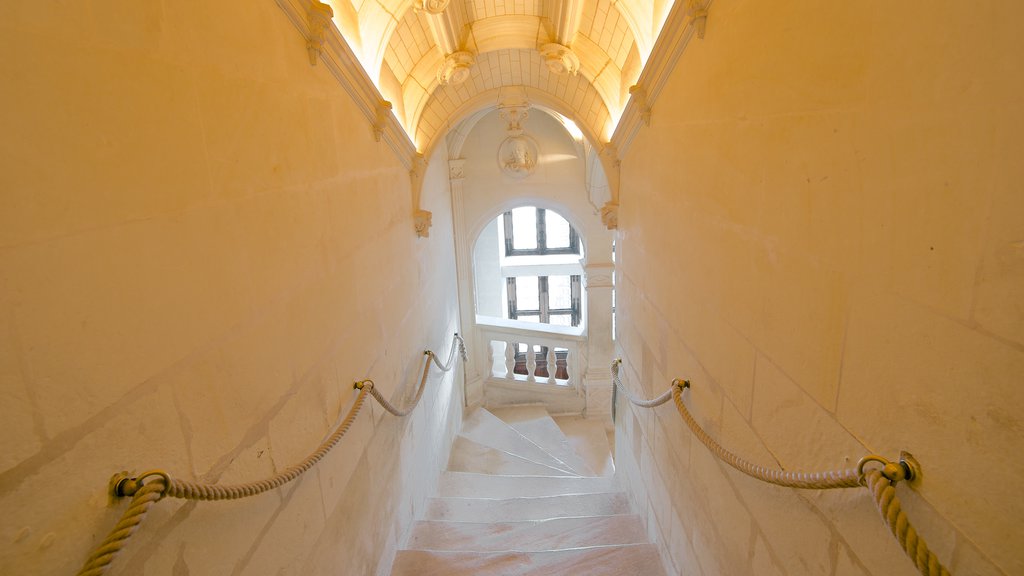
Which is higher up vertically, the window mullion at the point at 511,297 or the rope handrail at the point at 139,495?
the rope handrail at the point at 139,495

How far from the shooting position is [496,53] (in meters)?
3.63

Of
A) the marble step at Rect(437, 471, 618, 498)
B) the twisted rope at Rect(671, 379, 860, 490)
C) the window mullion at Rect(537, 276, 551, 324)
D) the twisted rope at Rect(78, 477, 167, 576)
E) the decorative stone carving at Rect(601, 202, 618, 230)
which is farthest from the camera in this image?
the window mullion at Rect(537, 276, 551, 324)

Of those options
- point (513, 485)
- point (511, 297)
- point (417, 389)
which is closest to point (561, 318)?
point (511, 297)

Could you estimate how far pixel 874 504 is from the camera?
35.9 inches

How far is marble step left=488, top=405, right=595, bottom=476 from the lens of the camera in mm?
5270

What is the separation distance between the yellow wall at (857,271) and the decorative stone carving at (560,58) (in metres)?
1.61

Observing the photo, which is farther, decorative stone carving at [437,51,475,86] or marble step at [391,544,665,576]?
decorative stone carving at [437,51,475,86]

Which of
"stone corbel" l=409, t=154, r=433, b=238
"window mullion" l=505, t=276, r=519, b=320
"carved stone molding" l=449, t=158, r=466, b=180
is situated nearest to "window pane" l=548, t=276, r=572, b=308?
"window mullion" l=505, t=276, r=519, b=320

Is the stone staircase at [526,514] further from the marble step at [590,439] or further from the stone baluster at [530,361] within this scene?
the stone baluster at [530,361]

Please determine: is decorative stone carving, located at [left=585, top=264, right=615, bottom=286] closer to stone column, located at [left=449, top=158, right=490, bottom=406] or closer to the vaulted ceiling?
stone column, located at [left=449, top=158, right=490, bottom=406]

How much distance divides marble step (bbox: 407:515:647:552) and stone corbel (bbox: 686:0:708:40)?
2.70m

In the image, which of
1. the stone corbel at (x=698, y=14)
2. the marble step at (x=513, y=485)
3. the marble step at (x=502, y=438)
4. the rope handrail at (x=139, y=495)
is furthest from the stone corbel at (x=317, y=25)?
the marble step at (x=502, y=438)

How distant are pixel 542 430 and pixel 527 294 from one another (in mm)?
5241

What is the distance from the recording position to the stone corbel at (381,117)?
262cm
